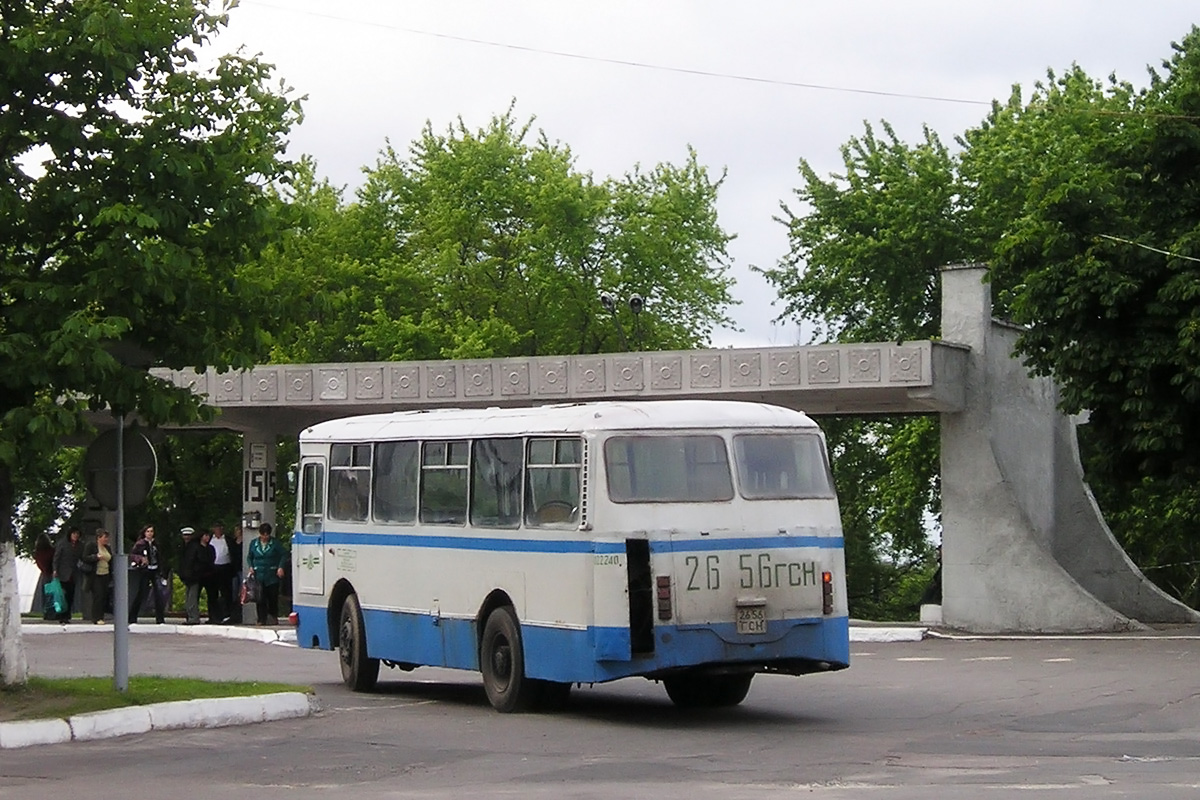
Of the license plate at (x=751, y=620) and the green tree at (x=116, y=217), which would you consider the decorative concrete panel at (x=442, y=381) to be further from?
the license plate at (x=751, y=620)

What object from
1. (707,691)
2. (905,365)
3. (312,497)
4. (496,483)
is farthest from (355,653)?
(905,365)

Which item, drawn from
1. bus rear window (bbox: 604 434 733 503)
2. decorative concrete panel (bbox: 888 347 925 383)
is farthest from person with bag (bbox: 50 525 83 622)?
bus rear window (bbox: 604 434 733 503)

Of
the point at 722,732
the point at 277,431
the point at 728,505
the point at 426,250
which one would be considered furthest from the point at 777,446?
the point at 426,250

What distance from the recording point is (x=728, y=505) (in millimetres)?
16750

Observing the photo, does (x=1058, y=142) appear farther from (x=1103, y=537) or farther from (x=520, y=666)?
(x=520, y=666)

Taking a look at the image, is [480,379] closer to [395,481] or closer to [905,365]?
[905,365]

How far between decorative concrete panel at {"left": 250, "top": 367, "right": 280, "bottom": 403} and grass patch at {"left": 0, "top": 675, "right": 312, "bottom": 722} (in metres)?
16.0

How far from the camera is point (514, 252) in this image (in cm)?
6438

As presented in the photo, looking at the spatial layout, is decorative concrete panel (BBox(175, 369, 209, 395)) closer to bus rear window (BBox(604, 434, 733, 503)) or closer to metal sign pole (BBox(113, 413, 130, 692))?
metal sign pole (BBox(113, 413, 130, 692))

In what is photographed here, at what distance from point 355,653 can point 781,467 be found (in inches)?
225

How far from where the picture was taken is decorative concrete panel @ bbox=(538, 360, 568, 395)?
32812 millimetres

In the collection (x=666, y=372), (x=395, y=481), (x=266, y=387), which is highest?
(x=266, y=387)

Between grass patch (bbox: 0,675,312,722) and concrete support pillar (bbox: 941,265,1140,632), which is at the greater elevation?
concrete support pillar (bbox: 941,265,1140,632)

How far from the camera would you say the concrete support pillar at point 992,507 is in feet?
100
